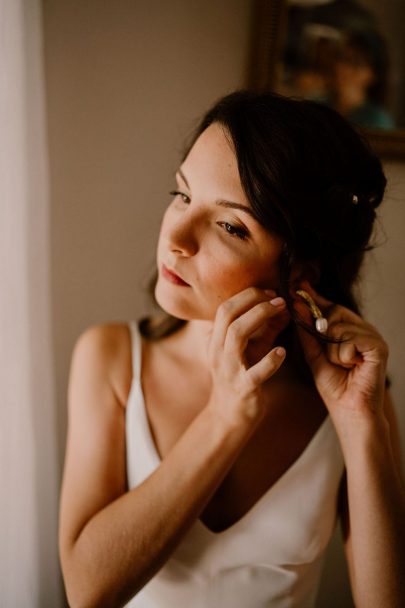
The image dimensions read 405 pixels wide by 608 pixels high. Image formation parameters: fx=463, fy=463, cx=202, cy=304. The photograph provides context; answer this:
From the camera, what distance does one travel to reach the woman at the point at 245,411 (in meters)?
0.75

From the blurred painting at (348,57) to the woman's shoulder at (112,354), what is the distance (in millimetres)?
689

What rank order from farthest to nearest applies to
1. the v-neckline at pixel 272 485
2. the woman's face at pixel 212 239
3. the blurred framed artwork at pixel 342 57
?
the blurred framed artwork at pixel 342 57
the v-neckline at pixel 272 485
the woman's face at pixel 212 239

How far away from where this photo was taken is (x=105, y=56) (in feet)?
3.46

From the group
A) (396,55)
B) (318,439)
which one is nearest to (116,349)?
(318,439)

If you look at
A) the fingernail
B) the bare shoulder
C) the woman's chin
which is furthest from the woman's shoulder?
the fingernail

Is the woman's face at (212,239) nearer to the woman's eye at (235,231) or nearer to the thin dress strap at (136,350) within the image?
the woman's eye at (235,231)

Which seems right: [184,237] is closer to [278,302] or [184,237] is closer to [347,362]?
[278,302]

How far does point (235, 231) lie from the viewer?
76 cm

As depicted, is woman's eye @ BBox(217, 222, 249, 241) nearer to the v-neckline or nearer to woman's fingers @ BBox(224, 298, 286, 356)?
woman's fingers @ BBox(224, 298, 286, 356)

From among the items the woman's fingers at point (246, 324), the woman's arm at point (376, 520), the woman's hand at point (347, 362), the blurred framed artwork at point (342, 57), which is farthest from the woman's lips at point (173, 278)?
the blurred framed artwork at point (342, 57)

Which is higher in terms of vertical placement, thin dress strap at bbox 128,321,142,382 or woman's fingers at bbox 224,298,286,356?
woman's fingers at bbox 224,298,286,356

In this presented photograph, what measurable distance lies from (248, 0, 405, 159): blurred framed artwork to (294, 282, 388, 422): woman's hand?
51cm

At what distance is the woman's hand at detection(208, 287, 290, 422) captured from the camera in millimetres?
766

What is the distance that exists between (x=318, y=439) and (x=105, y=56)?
96 centimetres
